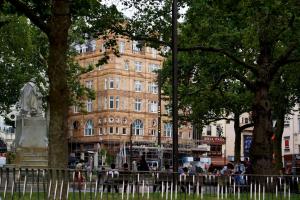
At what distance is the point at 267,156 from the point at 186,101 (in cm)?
1568

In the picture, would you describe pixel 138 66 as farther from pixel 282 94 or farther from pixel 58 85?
pixel 58 85

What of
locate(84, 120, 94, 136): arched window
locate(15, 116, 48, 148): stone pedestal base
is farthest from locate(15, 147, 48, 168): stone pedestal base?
locate(84, 120, 94, 136): arched window

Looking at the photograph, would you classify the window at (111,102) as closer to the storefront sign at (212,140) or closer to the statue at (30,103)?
the storefront sign at (212,140)

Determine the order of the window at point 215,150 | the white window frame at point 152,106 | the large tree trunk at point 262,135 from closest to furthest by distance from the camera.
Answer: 1. the large tree trunk at point 262,135
2. the window at point 215,150
3. the white window frame at point 152,106

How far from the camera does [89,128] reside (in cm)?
9331

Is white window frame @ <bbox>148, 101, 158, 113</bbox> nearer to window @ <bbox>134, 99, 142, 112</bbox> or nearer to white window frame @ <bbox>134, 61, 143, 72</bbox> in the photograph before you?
window @ <bbox>134, 99, 142, 112</bbox>

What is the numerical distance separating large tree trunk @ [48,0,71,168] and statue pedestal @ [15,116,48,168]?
A: 12.2 meters

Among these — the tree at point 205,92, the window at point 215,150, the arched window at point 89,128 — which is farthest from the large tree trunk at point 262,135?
the arched window at point 89,128

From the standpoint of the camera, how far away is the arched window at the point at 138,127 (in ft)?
306

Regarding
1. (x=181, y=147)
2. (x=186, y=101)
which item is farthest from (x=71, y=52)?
(x=181, y=147)

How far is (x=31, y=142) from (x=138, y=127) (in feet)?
221

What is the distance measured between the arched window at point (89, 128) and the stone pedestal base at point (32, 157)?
65.9 metres

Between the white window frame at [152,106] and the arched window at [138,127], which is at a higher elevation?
the white window frame at [152,106]

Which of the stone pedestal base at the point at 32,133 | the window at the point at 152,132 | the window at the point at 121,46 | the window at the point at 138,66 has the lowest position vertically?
the stone pedestal base at the point at 32,133
